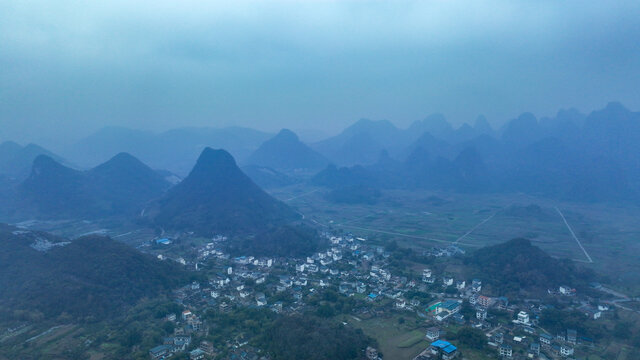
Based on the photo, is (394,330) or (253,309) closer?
(394,330)

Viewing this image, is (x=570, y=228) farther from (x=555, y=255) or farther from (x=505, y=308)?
(x=505, y=308)

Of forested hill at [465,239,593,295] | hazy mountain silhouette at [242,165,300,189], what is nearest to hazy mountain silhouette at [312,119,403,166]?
hazy mountain silhouette at [242,165,300,189]

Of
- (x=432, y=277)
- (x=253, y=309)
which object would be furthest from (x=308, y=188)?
(x=253, y=309)

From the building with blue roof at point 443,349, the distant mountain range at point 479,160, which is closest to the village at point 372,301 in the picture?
the building with blue roof at point 443,349

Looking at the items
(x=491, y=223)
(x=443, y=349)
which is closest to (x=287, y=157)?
(x=491, y=223)

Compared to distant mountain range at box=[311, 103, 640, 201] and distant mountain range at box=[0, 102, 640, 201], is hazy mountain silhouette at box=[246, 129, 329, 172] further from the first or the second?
distant mountain range at box=[311, 103, 640, 201]
